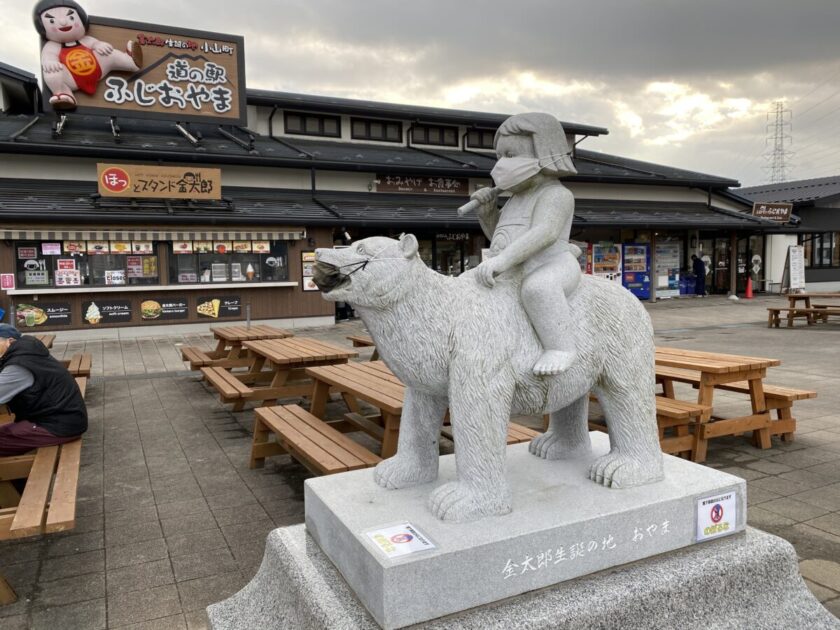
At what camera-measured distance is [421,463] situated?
245 cm

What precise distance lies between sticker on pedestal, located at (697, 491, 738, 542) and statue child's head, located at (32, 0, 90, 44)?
16.4m

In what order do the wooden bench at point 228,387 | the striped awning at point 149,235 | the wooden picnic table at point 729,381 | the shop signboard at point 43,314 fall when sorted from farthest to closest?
the shop signboard at point 43,314 → the striped awning at point 149,235 → the wooden bench at point 228,387 → the wooden picnic table at point 729,381

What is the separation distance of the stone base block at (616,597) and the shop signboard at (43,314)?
39.3 feet

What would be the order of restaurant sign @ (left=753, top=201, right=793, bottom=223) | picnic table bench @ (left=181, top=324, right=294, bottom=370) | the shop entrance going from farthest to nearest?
the shop entrance, restaurant sign @ (left=753, top=201, right=793, bottom=223), picnic table bench @ (left=181, top=324, right=294, bottom=370)


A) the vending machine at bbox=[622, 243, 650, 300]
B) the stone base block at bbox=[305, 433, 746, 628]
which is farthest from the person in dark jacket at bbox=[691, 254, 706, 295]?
the stone base block at bbox=[305, 433, 746, 628]

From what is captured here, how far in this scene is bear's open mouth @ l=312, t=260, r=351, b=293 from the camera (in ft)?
6.62

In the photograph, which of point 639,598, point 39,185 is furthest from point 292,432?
point 39,185

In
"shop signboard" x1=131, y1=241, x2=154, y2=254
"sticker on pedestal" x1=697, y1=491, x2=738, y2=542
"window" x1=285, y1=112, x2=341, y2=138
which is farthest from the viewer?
"window" x1=285, y1=112, x2=341, y2=138

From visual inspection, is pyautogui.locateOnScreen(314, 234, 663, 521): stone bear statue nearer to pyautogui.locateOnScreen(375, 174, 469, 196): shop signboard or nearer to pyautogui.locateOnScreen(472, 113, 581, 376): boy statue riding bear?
pyautogui.locateOnScreen(472, 113, 581, 376): boy statue riding bear

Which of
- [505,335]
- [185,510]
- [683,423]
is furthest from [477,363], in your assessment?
[683,423]

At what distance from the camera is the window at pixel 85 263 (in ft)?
40.4

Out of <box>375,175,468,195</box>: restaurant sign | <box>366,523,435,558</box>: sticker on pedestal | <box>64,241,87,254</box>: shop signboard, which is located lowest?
<box>366,523,435,558</box>: sticker on pedestal

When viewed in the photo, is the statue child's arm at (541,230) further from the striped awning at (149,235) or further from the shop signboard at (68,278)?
the shop signboard at (68,278)

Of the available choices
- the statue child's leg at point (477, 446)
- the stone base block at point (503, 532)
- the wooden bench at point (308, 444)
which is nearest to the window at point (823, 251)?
the wooden bench at point (308, 444)
